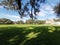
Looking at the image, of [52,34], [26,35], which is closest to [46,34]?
[52,34]

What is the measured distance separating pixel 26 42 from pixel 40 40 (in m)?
1.08

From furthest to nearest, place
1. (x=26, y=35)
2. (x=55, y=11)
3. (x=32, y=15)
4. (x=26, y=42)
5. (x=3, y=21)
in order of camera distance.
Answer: (x=55, y=11), (x=3, y=21), (x=32, y=15), (x=26, y=35), (x=26, y=42)

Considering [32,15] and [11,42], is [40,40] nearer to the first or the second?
[11,42]

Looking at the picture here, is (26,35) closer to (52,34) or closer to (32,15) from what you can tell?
(52,34)

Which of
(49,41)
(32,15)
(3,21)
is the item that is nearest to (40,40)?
(49,41)

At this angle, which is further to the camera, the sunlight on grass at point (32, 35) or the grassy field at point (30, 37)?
the sunlight on grass at point (32, 35)

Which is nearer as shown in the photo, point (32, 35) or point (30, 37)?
point (30, 37)

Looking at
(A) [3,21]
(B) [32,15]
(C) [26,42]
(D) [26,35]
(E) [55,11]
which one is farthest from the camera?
(E) [55,11]

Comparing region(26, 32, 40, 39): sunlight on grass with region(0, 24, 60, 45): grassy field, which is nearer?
region(0, 24, 60, 45): grassy field

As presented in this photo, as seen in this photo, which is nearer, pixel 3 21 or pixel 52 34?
pixel 52 34

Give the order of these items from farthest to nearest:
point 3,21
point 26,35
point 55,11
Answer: point 55,11, point 3,21, point 26,35

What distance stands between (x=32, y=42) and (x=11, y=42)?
4.35 ft

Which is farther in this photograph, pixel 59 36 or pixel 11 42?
pixel 59 36

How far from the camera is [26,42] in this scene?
14.6 meters
